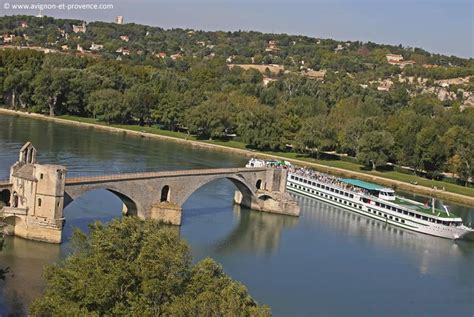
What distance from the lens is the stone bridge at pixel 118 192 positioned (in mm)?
38938

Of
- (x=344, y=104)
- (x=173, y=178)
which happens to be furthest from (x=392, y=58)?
(x=173, y=178)

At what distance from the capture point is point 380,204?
5719 centimetres

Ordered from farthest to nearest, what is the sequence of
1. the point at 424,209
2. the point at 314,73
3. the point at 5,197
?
the point at 314,73 < the point at 424,209 < the point at 5,197

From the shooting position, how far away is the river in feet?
117

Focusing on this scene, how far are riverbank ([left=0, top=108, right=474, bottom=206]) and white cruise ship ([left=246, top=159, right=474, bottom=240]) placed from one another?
10.9 meters

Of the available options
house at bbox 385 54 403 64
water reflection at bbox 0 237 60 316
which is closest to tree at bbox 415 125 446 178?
water reflection at bbox 0 237 60 316

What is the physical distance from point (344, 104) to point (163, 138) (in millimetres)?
26419

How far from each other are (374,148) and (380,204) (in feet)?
67.5

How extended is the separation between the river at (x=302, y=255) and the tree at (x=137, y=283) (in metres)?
6.11

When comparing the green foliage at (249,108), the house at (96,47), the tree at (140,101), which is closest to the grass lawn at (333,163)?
the green foliage at (249,108)

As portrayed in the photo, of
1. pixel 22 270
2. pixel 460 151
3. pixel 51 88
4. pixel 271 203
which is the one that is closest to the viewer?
pixel 22 270

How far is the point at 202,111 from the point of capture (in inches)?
3531

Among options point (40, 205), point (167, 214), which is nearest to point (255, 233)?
point (167, 214)

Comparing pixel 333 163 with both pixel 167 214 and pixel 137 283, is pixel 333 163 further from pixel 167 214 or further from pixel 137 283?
pixel 137 283
